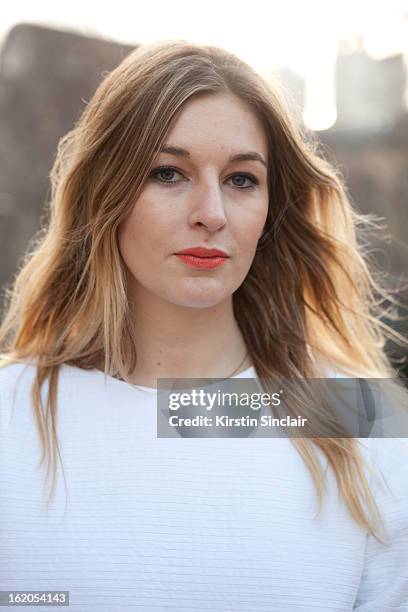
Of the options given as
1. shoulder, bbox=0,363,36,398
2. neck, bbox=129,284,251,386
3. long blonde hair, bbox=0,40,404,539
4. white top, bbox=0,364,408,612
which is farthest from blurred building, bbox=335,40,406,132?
white top, bbox=0,364,408,612

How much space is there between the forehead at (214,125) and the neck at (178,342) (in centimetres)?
38

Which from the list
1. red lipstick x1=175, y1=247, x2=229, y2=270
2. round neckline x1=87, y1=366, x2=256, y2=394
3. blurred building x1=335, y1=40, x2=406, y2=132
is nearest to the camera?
red lipstick x1=175, y1=247, x2=229, y2=270

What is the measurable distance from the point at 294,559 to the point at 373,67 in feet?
13.9

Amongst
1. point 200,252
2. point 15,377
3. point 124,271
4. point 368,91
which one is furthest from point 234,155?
point 368,91

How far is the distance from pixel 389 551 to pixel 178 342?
662 millimetres

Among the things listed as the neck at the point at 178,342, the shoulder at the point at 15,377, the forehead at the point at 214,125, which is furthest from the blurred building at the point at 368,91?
the shoulder at the point at 15,377

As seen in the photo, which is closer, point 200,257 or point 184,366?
point 200,257

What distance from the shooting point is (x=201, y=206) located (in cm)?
167

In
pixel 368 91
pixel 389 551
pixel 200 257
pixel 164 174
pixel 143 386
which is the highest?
pixel 368 91

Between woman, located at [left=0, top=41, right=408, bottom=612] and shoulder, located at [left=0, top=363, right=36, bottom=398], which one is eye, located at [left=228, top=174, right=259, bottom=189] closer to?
woman, located at [left=0, top=41, right=408, bottom=612]

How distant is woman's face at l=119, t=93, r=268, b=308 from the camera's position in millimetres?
1686

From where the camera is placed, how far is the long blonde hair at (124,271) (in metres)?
1.73

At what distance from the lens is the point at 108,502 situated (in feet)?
5.49

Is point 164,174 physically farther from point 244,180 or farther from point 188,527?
point 188,527
